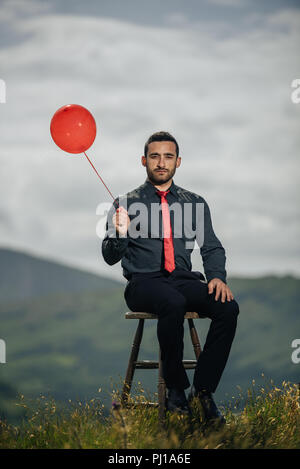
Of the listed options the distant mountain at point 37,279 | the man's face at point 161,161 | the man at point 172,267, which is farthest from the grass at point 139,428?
the distant mountain at point 37,279

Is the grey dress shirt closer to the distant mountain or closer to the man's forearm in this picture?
the man's forearm

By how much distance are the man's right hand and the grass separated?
1.35 metres

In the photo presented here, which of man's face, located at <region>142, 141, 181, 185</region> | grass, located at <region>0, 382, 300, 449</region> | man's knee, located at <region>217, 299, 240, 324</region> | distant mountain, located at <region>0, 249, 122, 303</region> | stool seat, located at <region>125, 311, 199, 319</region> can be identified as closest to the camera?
grass, located at <region>0, 382, 300, 449</region>

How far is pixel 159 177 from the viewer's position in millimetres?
4770

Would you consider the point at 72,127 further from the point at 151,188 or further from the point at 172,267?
the point at 172,267

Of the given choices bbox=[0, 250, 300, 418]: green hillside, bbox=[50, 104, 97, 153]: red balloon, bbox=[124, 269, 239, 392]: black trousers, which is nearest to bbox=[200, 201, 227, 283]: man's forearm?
bbox=[124, 269, 239, 392]: black trousers

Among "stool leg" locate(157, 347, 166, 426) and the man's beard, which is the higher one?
the man's beard

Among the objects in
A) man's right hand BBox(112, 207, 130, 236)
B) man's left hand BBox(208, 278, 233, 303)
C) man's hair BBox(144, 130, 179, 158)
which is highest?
man's hair BBox(144, 130, 179, 158)

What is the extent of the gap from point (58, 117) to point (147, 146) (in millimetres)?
794

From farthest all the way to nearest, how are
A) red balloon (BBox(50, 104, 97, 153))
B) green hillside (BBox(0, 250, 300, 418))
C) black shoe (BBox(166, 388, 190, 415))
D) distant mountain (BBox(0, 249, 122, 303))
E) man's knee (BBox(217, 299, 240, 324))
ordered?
1. distant mountain (BBox(0, 249, 122, 303))
2. green hillside (BBox(0, 250, 300, 418))
3. red balloon (BBox(50, 104, 97, 153))
4. man's knee (BBox(217, 299, 240, 324))
5. black shoe (BBox(166, 388, 190, 415))

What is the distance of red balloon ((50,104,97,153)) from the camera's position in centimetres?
457

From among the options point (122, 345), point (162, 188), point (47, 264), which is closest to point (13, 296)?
point (47, 264)

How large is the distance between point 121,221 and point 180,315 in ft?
2.79

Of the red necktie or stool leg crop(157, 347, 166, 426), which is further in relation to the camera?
the red necktie
